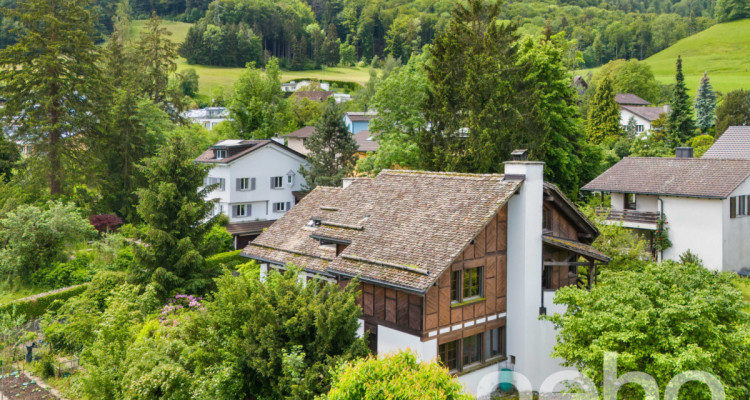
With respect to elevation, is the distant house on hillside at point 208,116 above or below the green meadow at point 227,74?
below

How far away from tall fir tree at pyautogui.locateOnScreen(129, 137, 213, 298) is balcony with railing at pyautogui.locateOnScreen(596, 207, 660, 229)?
76.2ft

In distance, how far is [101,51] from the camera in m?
49.6

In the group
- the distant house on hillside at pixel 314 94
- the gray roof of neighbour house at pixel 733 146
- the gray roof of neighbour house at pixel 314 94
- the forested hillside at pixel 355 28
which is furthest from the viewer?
the forested hillside at pixel 355 28

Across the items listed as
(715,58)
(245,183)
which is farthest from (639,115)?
(245,183)

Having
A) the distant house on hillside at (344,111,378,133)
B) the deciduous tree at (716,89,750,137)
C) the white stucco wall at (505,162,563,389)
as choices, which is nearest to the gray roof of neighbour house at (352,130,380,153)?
the distant house on hillside at (344,111,378,133)

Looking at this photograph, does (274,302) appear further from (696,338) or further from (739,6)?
(739,6)

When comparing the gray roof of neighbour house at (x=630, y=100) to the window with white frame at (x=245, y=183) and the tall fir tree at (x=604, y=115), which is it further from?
the window with white frame at (x=245, y=183)

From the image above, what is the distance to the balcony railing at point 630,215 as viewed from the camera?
Result: 1437 inches

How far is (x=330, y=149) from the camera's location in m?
52.0

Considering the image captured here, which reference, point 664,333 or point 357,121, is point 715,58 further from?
point 664,333

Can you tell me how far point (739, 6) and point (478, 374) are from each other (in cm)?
15671

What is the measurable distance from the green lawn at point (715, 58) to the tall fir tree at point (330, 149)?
256 ft

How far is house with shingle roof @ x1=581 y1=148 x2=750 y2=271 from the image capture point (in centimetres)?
3409

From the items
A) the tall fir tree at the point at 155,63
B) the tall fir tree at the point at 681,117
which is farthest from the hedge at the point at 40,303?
the tall fir tree at the point at 681,117
